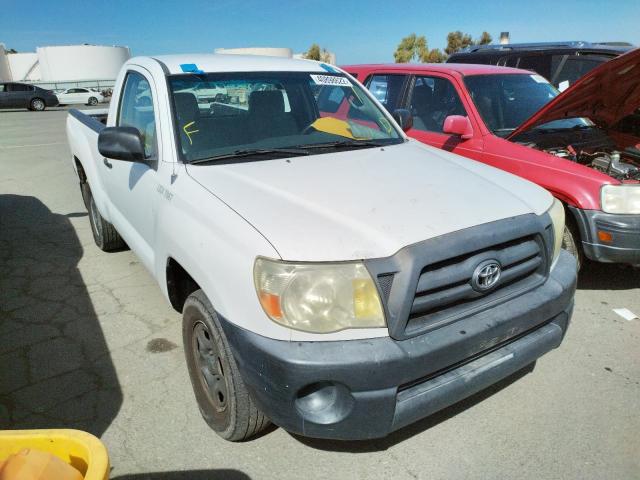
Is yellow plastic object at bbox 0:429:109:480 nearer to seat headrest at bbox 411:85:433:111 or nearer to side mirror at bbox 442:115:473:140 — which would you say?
side mirror at bbox 442:115:473:140

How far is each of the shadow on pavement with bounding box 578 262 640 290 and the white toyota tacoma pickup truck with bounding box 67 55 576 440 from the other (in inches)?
69.4

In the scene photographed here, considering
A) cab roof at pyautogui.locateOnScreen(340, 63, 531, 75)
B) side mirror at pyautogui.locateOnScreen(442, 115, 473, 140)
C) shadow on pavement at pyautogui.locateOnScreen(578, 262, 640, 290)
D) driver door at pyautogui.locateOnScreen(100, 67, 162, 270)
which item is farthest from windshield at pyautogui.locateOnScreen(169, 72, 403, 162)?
shadow on pavement at pyautogui.locateOnScreen(578, 262, 640, 290)

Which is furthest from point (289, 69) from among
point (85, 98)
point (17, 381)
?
point (85, 98)

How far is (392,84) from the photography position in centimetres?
554

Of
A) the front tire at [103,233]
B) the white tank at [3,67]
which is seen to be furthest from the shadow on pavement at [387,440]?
the white tank at [3,67]

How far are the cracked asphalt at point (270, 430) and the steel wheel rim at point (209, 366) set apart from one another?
206 mm

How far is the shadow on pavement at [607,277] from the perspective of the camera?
404cm

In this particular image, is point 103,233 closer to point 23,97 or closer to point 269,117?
point 269,117

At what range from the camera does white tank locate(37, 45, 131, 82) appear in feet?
168

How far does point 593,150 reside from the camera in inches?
174

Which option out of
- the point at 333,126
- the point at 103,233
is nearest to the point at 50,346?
the point at 103,233

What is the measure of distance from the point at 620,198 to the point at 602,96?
119cm

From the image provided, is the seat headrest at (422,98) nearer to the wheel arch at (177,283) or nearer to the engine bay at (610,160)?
the engine bay at (610,160)

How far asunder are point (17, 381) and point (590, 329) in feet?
12.3
